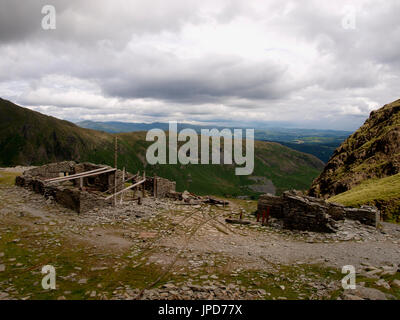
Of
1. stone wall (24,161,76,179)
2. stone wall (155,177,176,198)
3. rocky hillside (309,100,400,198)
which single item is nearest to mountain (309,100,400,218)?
rocky hillside (309,100,400,198)

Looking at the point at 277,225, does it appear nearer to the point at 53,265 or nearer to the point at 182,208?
the point at 182,208

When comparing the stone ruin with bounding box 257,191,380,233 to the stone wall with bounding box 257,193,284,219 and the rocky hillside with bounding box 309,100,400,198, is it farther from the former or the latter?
the rocky hillside with bounding box 309,100,400,198

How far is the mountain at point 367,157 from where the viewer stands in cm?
3647

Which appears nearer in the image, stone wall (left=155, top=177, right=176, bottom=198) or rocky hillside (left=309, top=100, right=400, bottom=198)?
stone wall (left=155, top=177, right=176, bottom=198)

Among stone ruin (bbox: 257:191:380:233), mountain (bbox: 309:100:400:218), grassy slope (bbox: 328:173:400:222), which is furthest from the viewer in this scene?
mountain (bbox: 309:100:400:218)

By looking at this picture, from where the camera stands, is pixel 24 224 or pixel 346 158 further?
pixel 346 158

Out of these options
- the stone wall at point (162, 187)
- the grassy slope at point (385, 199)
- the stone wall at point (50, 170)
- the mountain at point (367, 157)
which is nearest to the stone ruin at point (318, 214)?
the grassy slope at point (385, 199)

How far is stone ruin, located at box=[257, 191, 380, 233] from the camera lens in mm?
20203

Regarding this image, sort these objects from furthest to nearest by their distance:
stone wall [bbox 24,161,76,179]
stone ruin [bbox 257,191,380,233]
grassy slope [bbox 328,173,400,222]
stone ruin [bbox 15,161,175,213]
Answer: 1. stone wall [bbox 24,161,76,179]
2. stone ruin [bbox 15,161,175,213]
3. grassy slope [bbox 328,173,400,222]
4. stone ruin [bbox 257,191,380,233]

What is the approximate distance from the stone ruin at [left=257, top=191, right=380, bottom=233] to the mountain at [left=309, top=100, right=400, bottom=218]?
16842 mm

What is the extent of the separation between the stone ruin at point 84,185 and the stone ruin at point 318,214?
54.5ft
